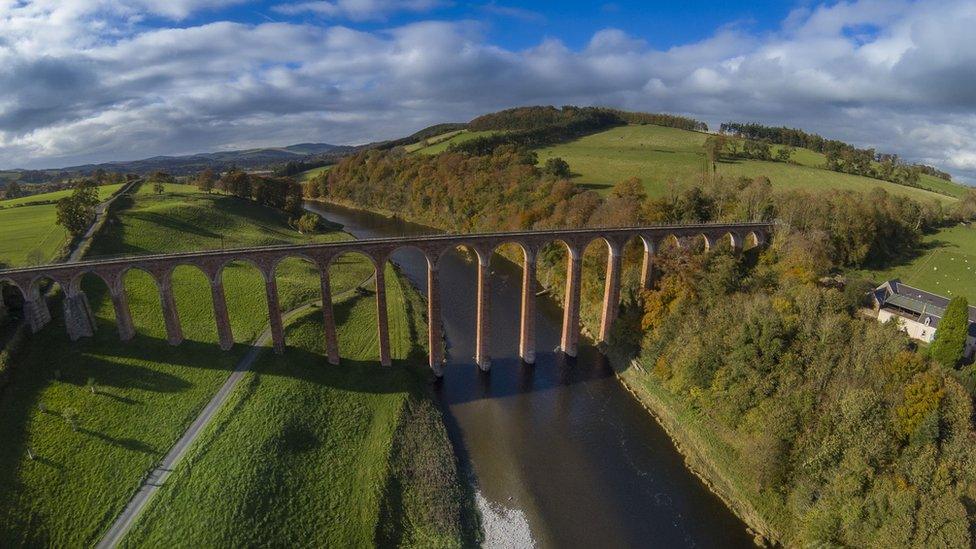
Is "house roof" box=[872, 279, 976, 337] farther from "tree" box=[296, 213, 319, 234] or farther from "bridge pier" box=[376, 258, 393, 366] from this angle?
"tree" box=[296, 213, 319, 234]

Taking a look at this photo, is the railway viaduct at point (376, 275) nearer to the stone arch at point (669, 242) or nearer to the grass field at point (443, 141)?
the stone arch at point (669, 242)

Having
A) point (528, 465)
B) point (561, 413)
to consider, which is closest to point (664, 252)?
point (561, 413)

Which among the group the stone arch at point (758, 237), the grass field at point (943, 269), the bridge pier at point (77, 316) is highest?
the stone arch at point (758, 237)

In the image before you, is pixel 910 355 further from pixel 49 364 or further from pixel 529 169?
pixel 529 169

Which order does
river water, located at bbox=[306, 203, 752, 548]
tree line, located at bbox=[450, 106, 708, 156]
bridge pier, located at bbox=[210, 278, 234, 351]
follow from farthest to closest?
1. tree line, located at bbox=[450, 106, 708, 156]
2. bridge pier, located at bbox=[210, 278, 234, 351]
3. river water, located at bbox=[306, 203, 752, 548]

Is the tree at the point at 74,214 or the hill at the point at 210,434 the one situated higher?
the tree at the point at 74,214

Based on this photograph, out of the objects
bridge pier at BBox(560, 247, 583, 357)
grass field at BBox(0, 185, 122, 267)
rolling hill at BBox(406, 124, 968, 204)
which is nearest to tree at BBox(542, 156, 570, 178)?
rolling hill at BBox(406, 124, 968, 204)

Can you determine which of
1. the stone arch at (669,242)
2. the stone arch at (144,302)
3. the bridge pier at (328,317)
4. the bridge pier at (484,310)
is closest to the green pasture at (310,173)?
the stone arch at (144,302)
